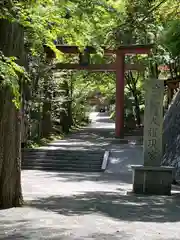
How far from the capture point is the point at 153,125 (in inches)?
474

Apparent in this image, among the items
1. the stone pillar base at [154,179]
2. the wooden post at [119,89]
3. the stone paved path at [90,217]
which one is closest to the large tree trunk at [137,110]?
the wooden post at [119,89]

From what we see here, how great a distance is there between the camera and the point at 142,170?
39.0ft

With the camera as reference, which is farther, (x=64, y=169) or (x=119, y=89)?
(x=119, y=89)

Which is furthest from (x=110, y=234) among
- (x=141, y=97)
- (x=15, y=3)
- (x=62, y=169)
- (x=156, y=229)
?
(x=141, y=97)

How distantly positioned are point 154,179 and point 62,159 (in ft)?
33.0

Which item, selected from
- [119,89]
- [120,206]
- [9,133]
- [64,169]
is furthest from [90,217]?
[119,89]

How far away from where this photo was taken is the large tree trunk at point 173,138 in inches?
642

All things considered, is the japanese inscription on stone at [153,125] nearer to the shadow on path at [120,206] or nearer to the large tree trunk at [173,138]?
the shadow on path at [120,206]

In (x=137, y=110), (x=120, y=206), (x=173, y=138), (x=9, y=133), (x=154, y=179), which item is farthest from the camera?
(x=137, y=110)

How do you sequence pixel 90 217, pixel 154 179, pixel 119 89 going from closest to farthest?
pixel 90 217 < pixel 154 179 < pixel 119 89

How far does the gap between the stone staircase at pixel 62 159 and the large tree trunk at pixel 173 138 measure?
348 centimetres

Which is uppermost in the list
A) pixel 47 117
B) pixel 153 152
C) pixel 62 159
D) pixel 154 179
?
pixel 47 117

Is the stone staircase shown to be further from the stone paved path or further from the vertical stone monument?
the vertical stone monument

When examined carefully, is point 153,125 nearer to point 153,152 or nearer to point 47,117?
point 153,152
